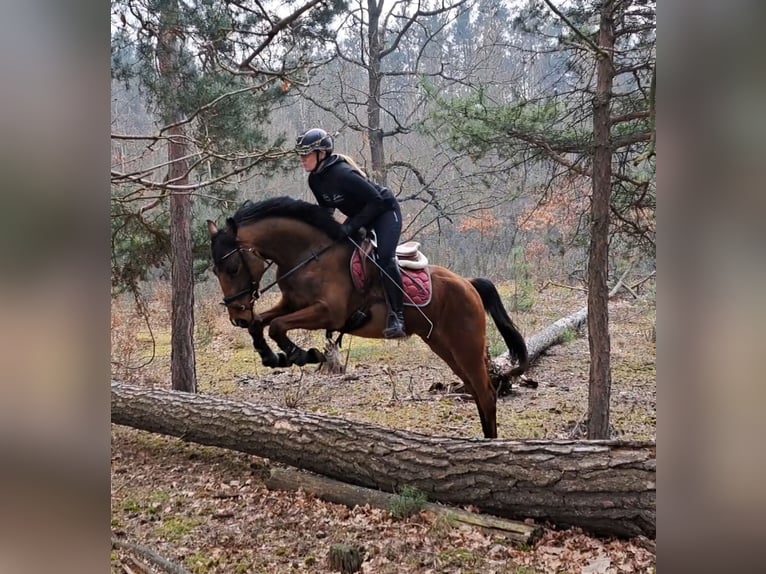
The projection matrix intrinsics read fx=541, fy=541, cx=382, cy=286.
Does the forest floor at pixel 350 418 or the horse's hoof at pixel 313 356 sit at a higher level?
the horse's hoof at pixel 313 356

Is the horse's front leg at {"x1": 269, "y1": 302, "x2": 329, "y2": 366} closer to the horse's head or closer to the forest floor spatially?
the horse's head

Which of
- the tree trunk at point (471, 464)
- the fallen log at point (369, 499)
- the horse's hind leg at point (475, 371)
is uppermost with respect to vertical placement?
the horse's hind leg at point (475, 371)

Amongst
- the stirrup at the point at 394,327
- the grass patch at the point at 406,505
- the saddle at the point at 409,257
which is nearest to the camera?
the grass patch at the point at 406,505

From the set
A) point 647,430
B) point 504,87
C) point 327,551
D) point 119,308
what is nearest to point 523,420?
point 647,430

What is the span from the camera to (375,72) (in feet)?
13.7

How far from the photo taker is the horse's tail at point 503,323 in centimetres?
345

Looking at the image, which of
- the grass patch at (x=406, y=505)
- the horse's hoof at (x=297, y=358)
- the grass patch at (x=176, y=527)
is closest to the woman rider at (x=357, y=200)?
the horse's hoof at (x=297, y=358)

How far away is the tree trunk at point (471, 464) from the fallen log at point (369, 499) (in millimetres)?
65

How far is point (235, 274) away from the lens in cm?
265

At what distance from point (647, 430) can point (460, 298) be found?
2001 millimetres

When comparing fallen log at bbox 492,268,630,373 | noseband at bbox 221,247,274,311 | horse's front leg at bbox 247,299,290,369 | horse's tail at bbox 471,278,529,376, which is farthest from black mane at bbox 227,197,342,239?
fallen log at bbox 492,268,630,373

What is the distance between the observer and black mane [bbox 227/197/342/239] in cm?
285

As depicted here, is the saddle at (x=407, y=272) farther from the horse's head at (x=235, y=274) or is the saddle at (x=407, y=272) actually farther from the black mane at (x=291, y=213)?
the horse's head at (x=235, y=274)
